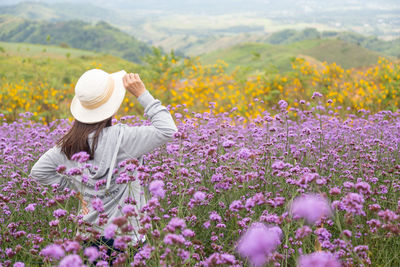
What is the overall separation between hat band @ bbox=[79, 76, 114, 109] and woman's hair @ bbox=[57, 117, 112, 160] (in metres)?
0.14

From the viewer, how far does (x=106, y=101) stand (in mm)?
2752

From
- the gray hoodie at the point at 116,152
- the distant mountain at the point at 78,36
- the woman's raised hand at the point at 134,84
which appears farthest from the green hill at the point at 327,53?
the distant mountain at the point at 78,36

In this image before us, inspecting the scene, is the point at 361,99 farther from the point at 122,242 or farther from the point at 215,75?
the point at 122,242

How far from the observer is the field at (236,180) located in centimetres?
203

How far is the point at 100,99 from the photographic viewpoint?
2695 mm

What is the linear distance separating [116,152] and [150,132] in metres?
0.28

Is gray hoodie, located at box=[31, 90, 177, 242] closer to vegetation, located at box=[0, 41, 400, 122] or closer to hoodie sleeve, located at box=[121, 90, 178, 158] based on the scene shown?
hoodie sleeve, located at box=[121, 90, 178, 158]

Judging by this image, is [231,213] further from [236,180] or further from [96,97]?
[96,97]

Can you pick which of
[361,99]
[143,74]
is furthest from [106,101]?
[143,74]

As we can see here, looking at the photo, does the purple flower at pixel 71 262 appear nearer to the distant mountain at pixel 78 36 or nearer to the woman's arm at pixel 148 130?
the woman's arm at pixel 148 130

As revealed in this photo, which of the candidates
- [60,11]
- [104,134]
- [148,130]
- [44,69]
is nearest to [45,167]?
[104,134]

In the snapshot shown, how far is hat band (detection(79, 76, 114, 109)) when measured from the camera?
2682 millimetres

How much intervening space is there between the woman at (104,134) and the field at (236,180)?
0.17m

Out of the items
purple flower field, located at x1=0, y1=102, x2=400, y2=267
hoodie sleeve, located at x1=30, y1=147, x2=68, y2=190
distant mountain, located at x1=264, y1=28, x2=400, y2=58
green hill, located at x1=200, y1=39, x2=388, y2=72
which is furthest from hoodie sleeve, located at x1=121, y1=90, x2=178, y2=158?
distant mountain, located at x1=264, y1=28, x2=400, y2=58
